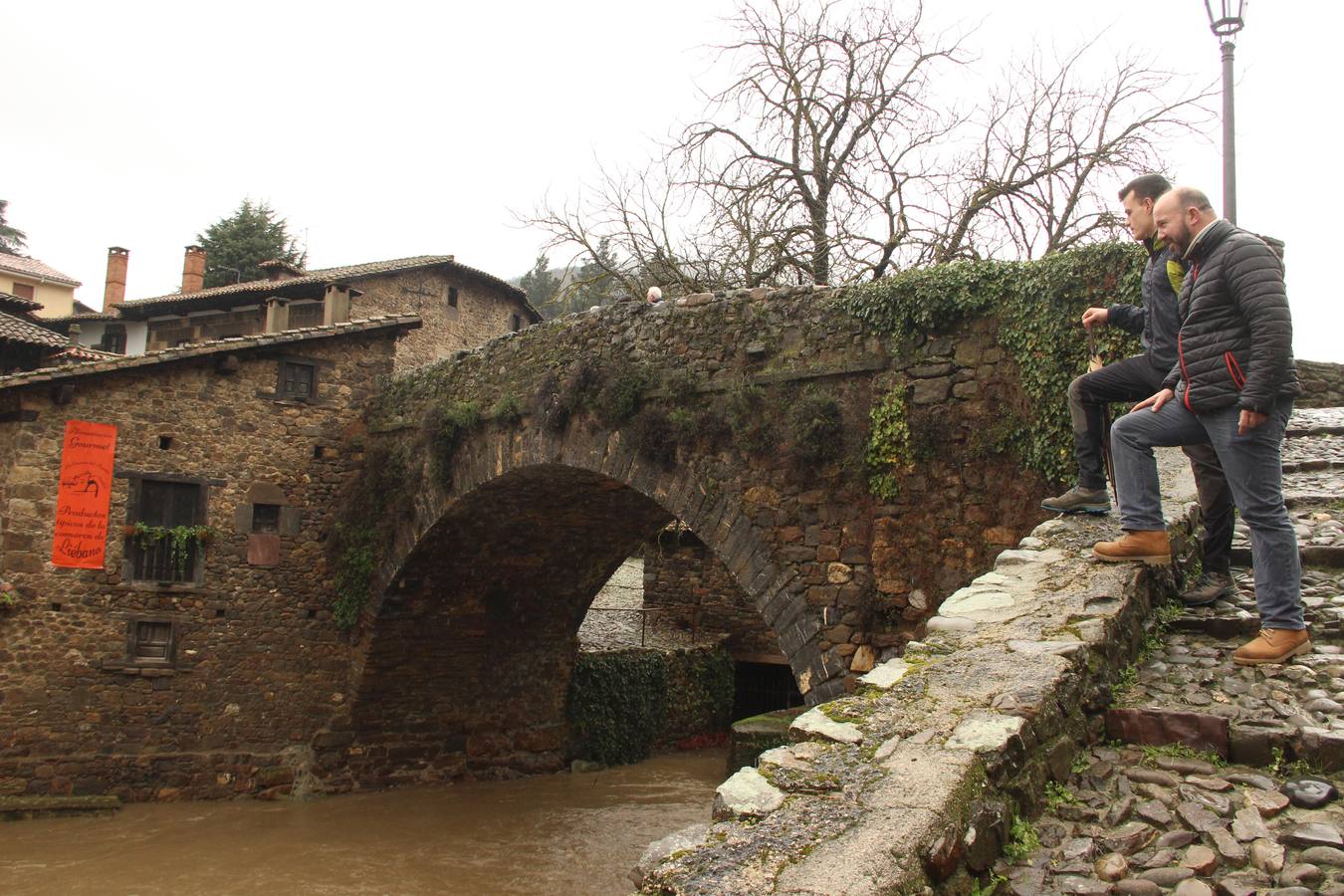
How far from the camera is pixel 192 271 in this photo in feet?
92.7

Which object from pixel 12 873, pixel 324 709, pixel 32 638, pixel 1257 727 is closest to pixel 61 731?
pixel 32 638

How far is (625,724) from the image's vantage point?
16.6 m

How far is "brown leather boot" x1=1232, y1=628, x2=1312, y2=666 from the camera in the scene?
3662mm

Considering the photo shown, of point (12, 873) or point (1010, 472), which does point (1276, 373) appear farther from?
point (12, 873)

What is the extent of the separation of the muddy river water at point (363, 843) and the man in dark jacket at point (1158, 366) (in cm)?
856

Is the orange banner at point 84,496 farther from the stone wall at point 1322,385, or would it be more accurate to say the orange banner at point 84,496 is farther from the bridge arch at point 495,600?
the stone wall at point 1322,385

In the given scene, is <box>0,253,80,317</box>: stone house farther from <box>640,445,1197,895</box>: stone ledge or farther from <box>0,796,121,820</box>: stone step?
<box>640,445,1197,895</box>: stone ledge

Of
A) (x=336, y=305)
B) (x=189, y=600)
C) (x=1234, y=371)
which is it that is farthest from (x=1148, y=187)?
(x=336, y=305)

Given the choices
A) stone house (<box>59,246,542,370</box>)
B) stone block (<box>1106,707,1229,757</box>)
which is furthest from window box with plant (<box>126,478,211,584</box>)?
stone block (<box>1106,707,1229,757</box>)

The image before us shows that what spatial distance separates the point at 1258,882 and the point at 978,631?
1500 millimetres

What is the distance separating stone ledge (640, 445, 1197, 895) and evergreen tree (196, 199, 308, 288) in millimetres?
31596

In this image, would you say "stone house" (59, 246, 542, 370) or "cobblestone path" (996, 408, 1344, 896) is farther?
"stone house" (59, 246, 542, 370)

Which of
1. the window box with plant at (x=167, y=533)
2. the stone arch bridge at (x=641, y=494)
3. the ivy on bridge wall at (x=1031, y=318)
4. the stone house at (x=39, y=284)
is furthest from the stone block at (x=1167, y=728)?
the stone house at (x=39, y=284)

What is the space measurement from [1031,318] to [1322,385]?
4.37 metres
